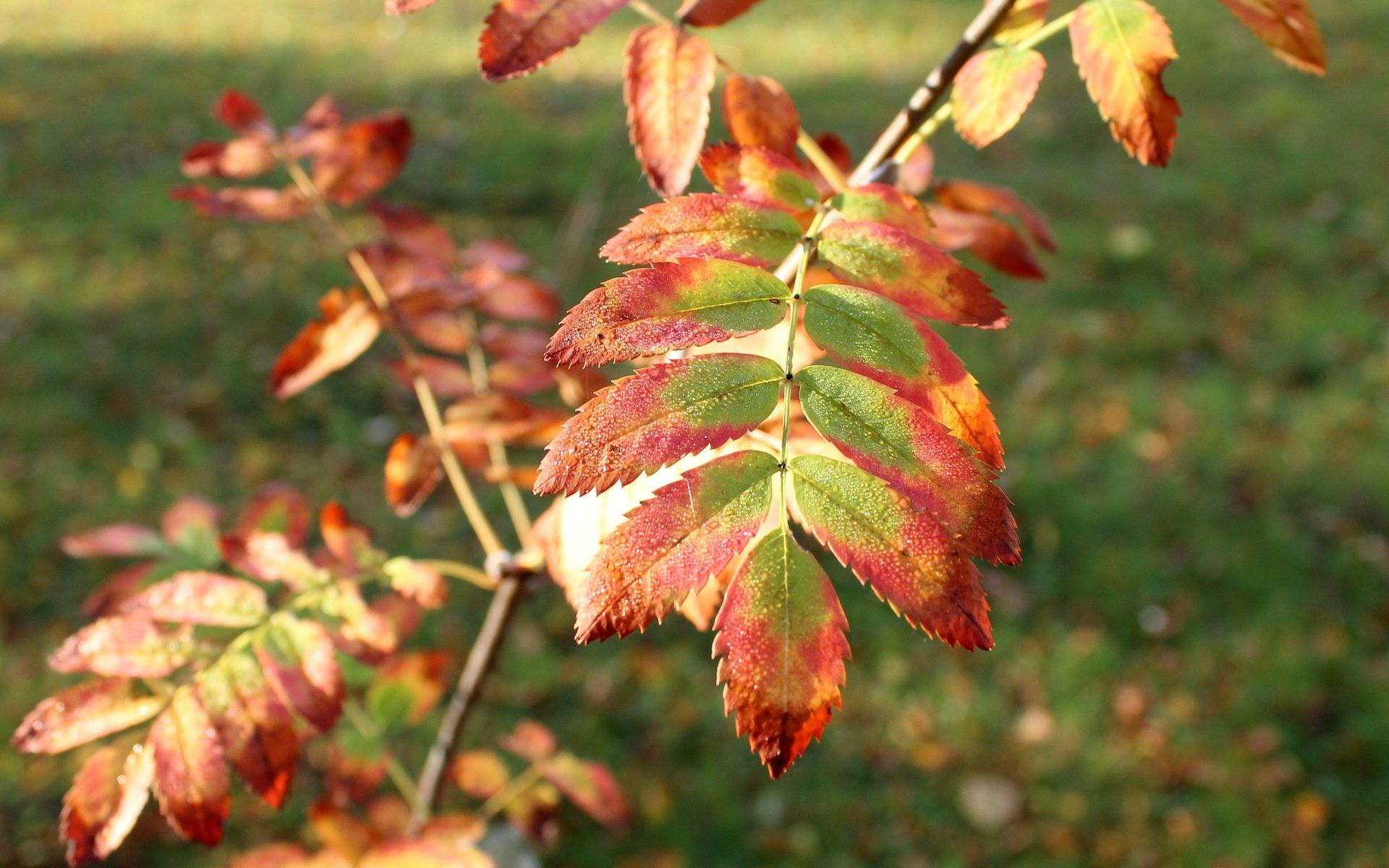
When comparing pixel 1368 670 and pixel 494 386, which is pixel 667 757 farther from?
pixel 1368 670

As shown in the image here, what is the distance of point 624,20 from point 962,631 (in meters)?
6.05

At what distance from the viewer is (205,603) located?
3.12ft

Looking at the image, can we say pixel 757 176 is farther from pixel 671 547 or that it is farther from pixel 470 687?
pixel 470 687

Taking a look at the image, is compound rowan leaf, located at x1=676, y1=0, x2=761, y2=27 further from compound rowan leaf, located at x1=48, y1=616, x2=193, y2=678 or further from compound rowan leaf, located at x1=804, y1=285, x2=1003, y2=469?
compound rowan leaf, located at x1=48, y1=616, x2=193, y2=678

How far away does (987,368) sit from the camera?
11.2 feet

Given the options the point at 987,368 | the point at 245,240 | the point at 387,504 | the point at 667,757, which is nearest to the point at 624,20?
the point at 245,240

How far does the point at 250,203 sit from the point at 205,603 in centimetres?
42

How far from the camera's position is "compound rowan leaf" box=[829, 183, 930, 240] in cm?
74

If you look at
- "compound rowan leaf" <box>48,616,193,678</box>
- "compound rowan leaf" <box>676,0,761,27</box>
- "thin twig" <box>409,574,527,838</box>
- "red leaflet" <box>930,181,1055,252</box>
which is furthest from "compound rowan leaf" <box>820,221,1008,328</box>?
"compound rowan leaf" <box>48,616,193,678</box>

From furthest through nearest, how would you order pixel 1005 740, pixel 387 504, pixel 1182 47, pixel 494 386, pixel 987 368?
pixel 1182 47 → pixel 987 368 → pixel 387 504 → pixel 1005 740 → pixel 494 386

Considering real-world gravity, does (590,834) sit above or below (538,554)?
below

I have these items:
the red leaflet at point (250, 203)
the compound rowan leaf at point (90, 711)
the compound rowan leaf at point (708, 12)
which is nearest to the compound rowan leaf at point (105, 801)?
the compound rowan leaf at point (90, 711)

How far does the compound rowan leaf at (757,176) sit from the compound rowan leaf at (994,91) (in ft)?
0.42

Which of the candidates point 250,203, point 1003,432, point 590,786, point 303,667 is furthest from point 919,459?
point 1003,432
